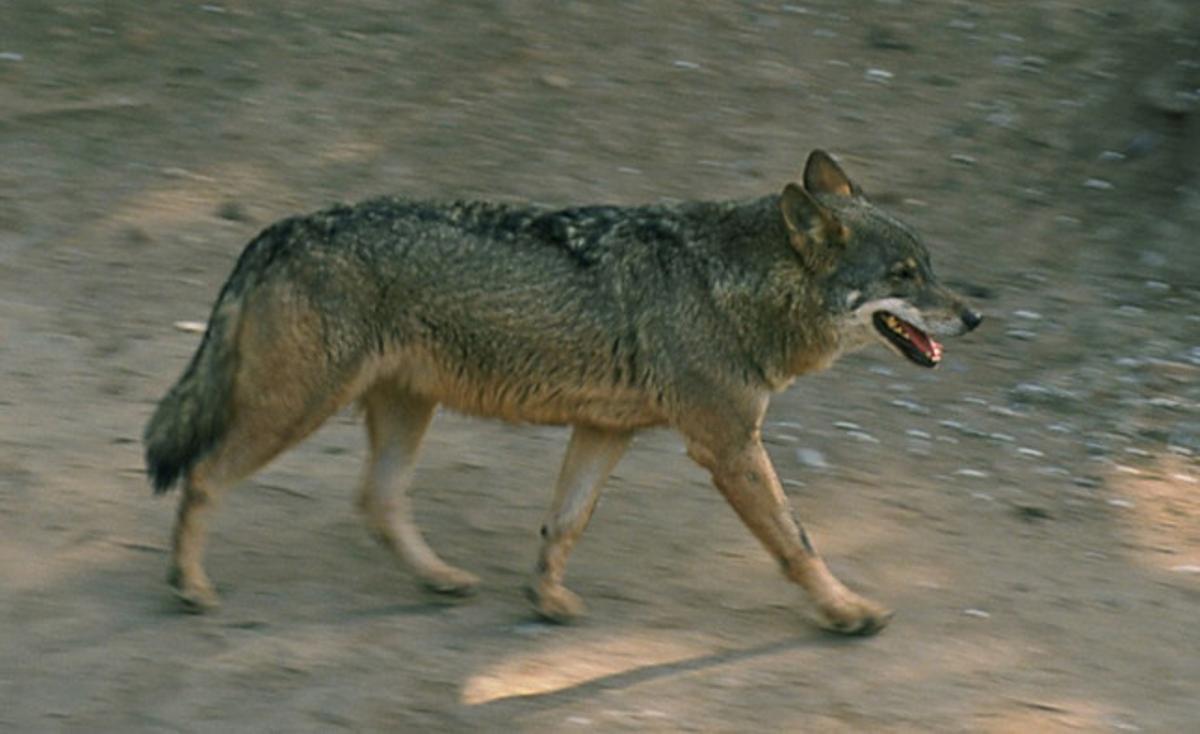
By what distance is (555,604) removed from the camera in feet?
22.2

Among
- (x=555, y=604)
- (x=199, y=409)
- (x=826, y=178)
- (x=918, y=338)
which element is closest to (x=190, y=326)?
(x=199, y=409)

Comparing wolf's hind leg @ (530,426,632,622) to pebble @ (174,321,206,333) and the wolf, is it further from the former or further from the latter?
pebble @ (174,321,206,333)

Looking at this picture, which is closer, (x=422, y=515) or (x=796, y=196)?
(x=796, y=196)

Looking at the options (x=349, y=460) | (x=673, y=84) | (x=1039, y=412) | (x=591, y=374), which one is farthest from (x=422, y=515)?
(x=673, y=84)

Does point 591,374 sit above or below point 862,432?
above

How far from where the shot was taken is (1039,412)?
878 cm

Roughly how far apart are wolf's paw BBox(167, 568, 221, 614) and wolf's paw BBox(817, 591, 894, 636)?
222 centimetres

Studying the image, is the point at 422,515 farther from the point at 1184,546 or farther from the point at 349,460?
the point at 1184,546

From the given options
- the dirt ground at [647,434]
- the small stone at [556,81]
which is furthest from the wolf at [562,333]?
the small stone at [556,81]

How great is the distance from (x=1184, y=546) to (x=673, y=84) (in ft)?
16.1

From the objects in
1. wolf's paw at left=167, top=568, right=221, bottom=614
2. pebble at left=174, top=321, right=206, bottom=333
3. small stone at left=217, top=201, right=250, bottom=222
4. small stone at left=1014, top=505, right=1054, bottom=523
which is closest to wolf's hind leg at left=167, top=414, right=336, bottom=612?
wolf's paw at left=167, top=568, right=221, bottom=614

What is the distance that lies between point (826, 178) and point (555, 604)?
1976 mm

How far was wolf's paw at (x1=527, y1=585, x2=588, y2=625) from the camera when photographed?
22.2 feet

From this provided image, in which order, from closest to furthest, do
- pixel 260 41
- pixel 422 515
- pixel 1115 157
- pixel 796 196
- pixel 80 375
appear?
pixel 796 196 → pixel 422 515 → pixel 80 375 → pixel 1115 157 → pixel 260 41
